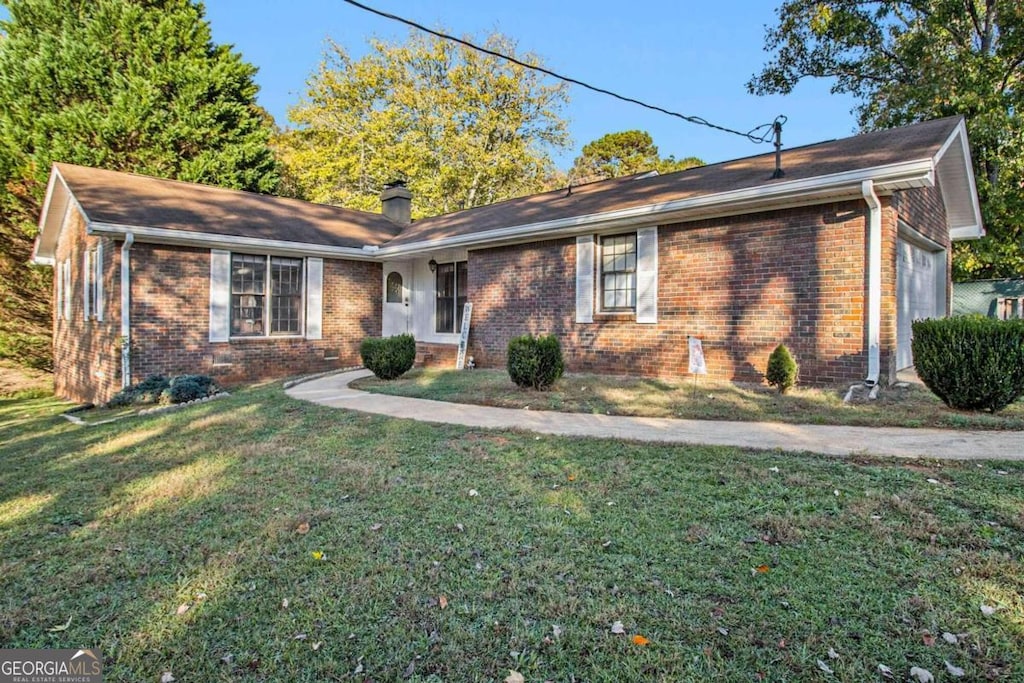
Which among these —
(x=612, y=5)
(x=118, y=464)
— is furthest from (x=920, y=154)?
(x=118, y=464)

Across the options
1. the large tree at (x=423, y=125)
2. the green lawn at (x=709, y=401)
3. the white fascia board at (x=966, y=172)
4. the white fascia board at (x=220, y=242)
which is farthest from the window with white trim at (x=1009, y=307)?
the large tree at (x=423, y=125)

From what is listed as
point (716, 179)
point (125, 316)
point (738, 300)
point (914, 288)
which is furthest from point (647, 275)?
point (125, 316)

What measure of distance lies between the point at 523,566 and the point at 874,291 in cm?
659

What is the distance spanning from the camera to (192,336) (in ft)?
35.3

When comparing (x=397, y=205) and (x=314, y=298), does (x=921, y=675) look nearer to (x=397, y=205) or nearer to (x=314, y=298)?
(x=314, y=298)

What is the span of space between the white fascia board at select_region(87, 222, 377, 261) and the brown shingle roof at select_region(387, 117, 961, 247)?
1.73m

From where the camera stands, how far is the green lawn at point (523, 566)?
7.34 feet

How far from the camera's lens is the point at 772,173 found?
8625 millimetres

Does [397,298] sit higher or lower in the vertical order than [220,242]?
lower

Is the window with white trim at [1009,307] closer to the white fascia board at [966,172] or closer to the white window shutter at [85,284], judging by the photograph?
the white fascia board at [966,172]

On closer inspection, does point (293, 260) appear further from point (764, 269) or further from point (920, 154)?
point (920, 154)

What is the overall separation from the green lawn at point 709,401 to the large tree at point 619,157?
2762 centimetres

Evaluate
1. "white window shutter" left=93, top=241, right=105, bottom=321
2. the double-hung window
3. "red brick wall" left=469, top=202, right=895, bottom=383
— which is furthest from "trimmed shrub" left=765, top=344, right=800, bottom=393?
"white window shutter" left=93, top=241, right=105, bottom=321

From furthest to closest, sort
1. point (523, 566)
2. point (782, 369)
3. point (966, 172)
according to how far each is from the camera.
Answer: point (966, 172), point (782, 369), point (523, 566)
